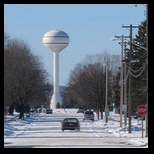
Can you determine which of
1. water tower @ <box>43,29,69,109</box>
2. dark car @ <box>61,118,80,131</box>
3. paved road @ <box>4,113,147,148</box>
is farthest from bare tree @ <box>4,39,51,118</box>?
water tower @ <box>43,29,69,109</box>

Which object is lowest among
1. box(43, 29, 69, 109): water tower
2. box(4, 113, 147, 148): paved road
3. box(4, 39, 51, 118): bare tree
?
box(4, 113, 147, 148): paved road

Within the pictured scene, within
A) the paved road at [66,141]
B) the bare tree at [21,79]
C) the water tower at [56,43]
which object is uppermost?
the water tower at [56,43]

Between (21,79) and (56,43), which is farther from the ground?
(56,43)

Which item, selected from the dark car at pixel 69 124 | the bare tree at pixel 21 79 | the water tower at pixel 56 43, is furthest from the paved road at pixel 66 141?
the water tower at pixel 56 43

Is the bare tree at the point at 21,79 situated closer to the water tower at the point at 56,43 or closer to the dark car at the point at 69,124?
the dark car at the point at 69,124

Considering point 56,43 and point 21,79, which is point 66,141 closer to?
point 21,79

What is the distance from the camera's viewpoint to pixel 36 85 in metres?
85.6

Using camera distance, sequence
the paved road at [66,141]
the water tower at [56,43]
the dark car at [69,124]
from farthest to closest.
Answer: the water tower at [56,43] → the dark car at [69,124] → the paved road at [66,141]

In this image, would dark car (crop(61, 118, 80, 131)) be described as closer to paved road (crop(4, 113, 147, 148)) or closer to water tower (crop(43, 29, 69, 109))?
paved road (crop(4, 113, 147, 148))

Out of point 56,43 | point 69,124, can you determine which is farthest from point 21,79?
point 56,43

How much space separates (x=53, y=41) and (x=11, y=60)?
297ft

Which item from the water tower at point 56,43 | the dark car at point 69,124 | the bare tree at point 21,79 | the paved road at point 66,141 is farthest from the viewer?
the water tower at point 56,43
